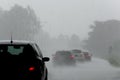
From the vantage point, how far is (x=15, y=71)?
1117 cm

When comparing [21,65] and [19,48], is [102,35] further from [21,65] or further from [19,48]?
[21,65]

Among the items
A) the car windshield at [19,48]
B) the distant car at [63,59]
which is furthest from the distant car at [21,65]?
the distant car at [63,59]

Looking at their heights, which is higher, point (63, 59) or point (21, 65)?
point (21, 65)

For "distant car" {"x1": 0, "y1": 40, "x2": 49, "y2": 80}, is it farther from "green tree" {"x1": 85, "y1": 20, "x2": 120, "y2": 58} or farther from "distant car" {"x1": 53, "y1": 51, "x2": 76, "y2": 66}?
"green tree" {"x1": 85, "y1": 20, "x2": 120, "y2": 58}

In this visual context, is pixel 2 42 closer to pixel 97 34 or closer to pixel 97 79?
pixel 97 79

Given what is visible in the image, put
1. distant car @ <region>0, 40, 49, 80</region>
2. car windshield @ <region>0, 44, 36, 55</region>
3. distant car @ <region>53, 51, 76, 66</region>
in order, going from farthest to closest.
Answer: distant car @ <region>53, 51, 76, 66</region>
car windshield @ <region>0, 44, 36, 55</region>
distant car @ <region>0, 40, 49, 80</region>

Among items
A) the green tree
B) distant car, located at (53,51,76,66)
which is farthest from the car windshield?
the green tree

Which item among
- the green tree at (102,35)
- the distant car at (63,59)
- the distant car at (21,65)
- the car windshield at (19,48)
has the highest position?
the car windshield at (19,48)

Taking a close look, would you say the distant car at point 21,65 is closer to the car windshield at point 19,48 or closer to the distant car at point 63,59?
the car windshield at point 19,48

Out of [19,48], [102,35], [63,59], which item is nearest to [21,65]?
[19,48]

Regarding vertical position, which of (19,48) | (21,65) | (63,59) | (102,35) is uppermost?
(19,48)

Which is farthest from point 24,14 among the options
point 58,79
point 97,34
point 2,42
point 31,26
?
point 2,42

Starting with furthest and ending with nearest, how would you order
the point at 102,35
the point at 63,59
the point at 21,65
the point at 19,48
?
the point at 102,35 < the point at 63,59 < the point at 19,48 < the point at 21,65

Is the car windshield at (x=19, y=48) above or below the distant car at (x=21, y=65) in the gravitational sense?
above
